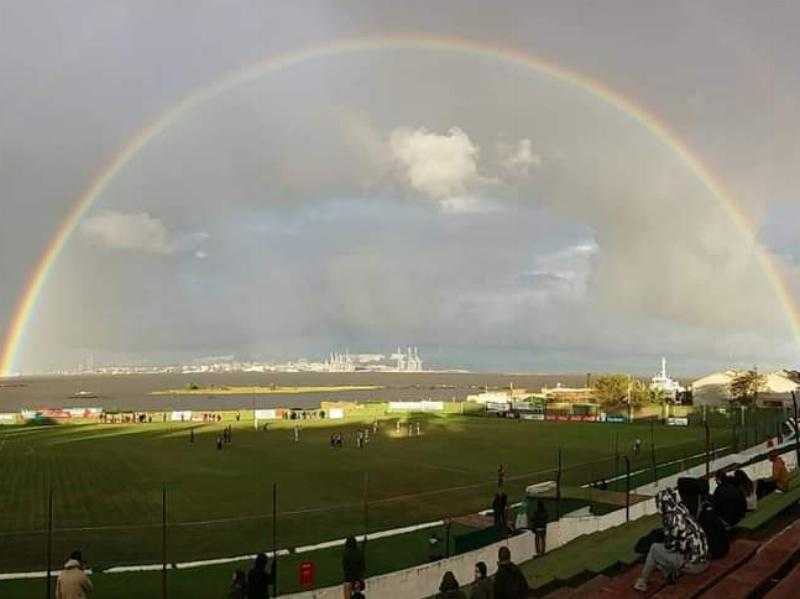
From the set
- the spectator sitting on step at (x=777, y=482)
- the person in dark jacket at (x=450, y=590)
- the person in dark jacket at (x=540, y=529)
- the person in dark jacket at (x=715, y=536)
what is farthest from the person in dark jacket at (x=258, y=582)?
the spectator sitting on step at (x=777, y=482)

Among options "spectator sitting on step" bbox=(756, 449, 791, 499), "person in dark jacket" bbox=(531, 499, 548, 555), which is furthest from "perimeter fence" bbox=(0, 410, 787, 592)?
"spectator sitting on step" bbox=(756, 449, 791, 499)

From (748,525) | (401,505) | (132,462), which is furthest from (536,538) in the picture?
(132,462)

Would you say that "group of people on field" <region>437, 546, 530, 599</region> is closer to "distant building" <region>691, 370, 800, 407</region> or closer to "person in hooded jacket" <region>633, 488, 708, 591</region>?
"person in hooded jacket" <region>633, 488, 708, 591</region>

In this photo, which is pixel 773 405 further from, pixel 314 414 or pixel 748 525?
pixel 748 525

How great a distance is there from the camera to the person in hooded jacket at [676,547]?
8.45 meters

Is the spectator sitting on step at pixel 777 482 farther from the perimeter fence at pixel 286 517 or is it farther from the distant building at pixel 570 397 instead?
the distant building at pixel 570 397

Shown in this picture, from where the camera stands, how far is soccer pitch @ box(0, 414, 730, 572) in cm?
2436

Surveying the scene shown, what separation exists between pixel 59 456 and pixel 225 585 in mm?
38199

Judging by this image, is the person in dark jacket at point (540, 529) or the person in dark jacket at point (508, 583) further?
the person in dark jacket at point (540, 529)

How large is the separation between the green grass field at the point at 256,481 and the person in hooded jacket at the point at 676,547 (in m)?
10.9

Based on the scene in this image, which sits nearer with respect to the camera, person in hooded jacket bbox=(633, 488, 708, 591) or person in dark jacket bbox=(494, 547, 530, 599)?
person in hooded jacket bbox=(633, 488, 708, 591)

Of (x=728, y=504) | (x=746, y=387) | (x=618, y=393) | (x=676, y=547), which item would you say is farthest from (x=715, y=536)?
(x=746, y=387)

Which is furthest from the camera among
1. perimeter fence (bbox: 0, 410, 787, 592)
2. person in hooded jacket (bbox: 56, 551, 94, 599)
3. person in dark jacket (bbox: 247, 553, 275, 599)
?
perimeter fence (bbox: 0, 410, 787, 592)

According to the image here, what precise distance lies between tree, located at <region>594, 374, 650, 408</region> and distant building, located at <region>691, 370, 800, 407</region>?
970 centimetres
